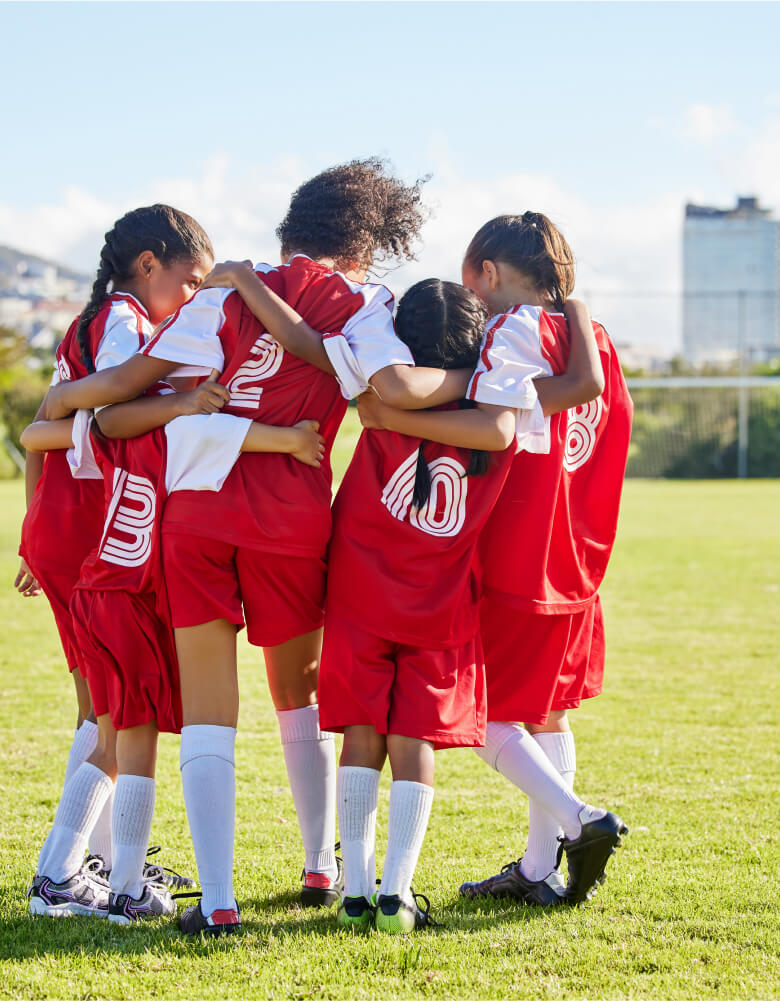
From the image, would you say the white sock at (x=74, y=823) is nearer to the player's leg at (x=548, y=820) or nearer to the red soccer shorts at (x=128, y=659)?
the red soccer shorts at (x=128, y=659)

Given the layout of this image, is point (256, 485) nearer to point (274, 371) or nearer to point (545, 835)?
point (274, 371)

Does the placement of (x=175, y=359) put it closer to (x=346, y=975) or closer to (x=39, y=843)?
(x=346, y=975)

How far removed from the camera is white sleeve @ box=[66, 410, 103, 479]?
9.52 feet

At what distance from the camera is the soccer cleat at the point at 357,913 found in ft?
8.64

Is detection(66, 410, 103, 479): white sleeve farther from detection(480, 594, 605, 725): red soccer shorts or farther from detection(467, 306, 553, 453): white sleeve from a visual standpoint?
detection(480, 594, 605, 725): red soccer shorts

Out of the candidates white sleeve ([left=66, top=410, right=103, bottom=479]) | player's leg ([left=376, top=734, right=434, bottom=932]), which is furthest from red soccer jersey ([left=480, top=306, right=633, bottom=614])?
white sleeve ([left=66, top=410, right=103, bottom=479])

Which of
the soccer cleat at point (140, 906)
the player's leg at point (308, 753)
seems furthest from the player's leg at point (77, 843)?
the player's leg at point (308, 753)

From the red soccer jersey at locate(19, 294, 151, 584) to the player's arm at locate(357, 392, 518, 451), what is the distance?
0.77 m

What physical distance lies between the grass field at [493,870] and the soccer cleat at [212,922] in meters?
0.04

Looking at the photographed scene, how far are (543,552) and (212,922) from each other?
1.21m

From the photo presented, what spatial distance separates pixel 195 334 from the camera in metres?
2.70

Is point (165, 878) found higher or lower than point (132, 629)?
lower

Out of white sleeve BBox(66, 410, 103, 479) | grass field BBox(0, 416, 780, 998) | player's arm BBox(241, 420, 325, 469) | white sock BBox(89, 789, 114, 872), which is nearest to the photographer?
grass field BBox(0, 416, 780, 998)

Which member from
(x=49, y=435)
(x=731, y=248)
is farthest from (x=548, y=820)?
(x=731, y=248)
